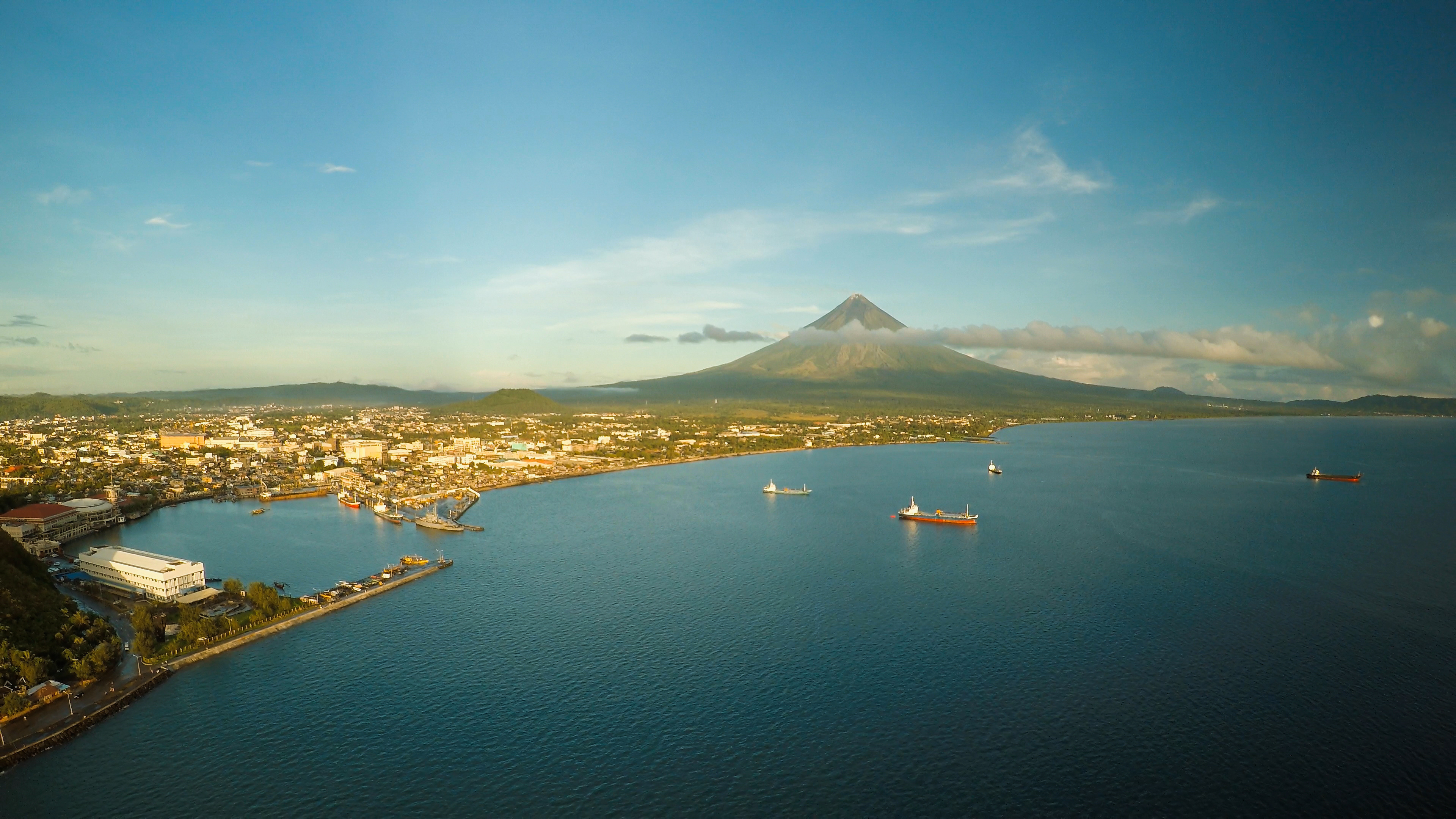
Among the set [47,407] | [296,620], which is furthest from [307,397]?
[296,620]

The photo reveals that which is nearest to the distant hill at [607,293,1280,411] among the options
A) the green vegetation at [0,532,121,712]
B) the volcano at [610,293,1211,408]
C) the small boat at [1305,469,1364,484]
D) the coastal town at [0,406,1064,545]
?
the volcano at [610,293,1211,408]

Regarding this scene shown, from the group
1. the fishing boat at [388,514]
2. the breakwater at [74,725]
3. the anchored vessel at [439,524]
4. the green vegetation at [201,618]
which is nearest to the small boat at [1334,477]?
the anchored vessel at [439,524]

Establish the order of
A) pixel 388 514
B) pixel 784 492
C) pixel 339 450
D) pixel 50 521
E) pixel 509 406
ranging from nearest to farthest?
pixel 50 521, pixel 388 514, pixel 784 492, pixel 339 450, pixel 509 406

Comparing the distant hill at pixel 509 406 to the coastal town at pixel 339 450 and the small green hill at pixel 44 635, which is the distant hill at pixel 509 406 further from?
the small green hill at pixel 44 635

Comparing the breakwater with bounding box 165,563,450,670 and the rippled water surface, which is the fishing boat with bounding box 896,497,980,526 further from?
the breakwater with bounding box 165,563,450,670

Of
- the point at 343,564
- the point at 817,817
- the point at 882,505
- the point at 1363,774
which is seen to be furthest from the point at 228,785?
the point at 882,505

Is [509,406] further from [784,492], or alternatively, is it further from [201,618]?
[201,618]

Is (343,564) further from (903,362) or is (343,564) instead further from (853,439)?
(903,362)
